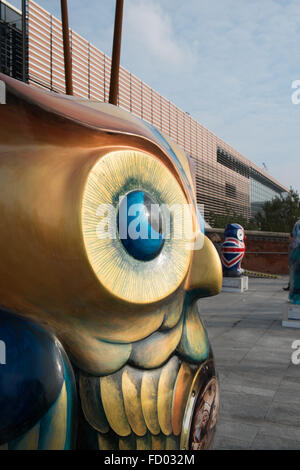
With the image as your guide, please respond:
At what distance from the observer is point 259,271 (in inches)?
671

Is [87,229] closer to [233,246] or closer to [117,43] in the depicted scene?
[117,43]

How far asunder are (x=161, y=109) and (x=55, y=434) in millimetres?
21757

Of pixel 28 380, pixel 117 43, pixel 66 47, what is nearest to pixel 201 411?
pixel 28 380

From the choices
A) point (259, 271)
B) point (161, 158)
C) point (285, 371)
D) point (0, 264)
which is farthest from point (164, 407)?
point (259, 271)

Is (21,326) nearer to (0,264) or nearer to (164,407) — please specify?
(0,264)

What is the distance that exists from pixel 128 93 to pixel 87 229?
17820mm

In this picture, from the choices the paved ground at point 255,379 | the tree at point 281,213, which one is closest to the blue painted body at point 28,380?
the paved ground at point 255,379

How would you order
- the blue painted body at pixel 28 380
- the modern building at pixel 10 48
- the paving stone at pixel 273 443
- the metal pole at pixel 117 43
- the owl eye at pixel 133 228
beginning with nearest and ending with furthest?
the blue painted body at pixel 28 380 < the owl eye at pixel 133 228 < the metal pole at pixel 117 43 < the paving stone at pixel 273 443 < the modern building at pixel 10 48

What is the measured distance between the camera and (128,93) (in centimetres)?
1800

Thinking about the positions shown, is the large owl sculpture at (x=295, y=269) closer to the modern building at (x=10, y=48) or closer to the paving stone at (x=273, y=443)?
the paving stone at (x=273, y=443)

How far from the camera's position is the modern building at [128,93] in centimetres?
955

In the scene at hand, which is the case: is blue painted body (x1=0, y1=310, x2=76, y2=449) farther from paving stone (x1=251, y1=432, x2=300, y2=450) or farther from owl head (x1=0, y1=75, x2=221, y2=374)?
paving stone (x1=251, y1=432, x2=300, y2=450)

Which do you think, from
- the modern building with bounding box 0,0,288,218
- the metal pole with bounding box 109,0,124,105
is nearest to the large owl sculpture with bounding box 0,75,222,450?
the metal pole with bounding box 109,0,124,105
